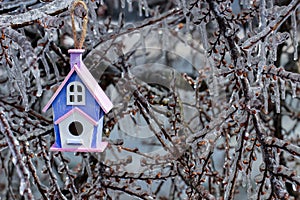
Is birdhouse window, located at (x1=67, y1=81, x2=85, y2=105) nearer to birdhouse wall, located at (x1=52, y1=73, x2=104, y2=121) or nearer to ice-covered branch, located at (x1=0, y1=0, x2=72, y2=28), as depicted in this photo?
birdhouse wall, located at (x1=52, y1=73, x2=104, y2=121)

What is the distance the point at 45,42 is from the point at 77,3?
405 millimetres

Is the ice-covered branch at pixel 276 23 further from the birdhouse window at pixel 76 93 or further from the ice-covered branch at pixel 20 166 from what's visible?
the ice-covered branch at pixel 20 166

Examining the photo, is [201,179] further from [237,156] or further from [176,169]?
[176,169]

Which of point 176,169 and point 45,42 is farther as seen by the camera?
Result: point 176,169

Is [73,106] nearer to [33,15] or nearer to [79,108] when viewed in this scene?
[79,108]

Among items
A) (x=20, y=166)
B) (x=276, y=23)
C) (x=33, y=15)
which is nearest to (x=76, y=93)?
(x=33, y=15)

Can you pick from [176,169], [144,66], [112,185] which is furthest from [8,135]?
[144,66]

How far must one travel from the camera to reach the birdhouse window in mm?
1134

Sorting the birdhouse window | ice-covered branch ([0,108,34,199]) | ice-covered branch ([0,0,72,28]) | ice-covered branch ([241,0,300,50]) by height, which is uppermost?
ice-covered branch ([0,0,72,28])

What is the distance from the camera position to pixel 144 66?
8.15ft

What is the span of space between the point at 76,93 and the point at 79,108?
37 mm

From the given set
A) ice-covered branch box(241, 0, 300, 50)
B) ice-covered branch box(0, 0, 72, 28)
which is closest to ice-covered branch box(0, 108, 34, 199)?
ice-covered branch box(0, 0, 72, 28)

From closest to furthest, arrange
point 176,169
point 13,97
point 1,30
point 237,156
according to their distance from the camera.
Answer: point 1,30, point 237,156, point 176,169, point 13,97

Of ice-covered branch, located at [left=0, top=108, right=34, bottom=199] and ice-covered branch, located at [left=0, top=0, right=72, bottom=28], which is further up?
ice-covered branch, located at [left=0, top=0, right=72, bottom=28]
